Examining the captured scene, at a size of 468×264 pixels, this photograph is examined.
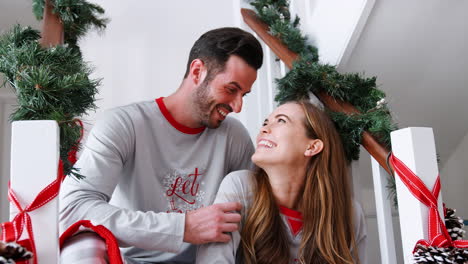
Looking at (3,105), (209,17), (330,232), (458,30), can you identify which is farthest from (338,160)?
(3,105)

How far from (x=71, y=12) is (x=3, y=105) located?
143 centimetres

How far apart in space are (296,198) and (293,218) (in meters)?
0.07

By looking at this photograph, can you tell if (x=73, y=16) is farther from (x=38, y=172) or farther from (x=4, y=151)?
(x=4, y=151)

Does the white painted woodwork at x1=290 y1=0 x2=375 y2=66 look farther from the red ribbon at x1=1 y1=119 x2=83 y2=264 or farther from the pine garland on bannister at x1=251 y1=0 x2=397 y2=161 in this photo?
the red ribbon at x1=1 y1=119 x2=83 y2=264

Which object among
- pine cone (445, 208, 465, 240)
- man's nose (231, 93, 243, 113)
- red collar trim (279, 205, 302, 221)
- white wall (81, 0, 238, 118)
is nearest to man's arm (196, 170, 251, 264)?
red collar trim (279, 205, 302, 221)

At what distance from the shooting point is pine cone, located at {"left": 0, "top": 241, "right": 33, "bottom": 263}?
70 cm

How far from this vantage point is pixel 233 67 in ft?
4.95

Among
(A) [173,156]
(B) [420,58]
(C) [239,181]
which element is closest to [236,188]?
(C) [239,181]

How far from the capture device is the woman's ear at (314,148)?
4.33 feet

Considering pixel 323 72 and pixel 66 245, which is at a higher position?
pixel 323 72

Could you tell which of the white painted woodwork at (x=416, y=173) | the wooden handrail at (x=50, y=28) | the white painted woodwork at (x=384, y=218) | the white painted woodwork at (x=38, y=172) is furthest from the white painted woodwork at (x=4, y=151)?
the white painted woodwork at (x=416, y=173)

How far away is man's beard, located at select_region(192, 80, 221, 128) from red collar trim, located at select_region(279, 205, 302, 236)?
40cm

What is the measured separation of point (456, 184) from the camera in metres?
2.14

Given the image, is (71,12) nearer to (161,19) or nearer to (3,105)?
(161,19)
